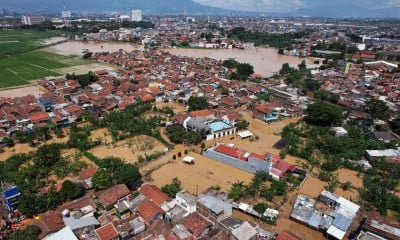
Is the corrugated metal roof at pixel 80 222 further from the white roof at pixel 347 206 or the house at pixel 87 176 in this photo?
the white roof at pixel 347 206

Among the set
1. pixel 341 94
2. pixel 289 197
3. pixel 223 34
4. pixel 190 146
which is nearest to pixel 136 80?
pixel 190 146

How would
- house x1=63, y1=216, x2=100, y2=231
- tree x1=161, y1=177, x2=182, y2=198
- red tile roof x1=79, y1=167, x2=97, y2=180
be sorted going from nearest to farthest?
house x1=63, y1=216, x2=100, y2=231, tree x1=161, y1=177, x2=182, y2=198, red tile roof x1=79, y1=167, x2=97, y2=180

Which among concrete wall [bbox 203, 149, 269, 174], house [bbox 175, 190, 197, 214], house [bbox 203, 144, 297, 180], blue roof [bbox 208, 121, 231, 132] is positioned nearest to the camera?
house [bbox 175, 190, 197, 214]

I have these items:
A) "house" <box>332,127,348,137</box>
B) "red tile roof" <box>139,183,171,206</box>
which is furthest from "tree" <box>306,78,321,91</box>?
"red tile roof" <box>139,183,171,206</box>

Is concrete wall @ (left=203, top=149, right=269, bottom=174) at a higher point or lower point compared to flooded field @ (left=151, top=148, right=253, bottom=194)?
higher

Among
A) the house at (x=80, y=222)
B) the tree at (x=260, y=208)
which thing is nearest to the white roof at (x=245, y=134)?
the tree at (x=260, y=208)

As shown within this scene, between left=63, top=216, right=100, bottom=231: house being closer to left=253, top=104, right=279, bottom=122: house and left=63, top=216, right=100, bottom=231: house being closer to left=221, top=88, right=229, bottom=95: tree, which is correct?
left=253, top=104, right=279, bottom=122: house
